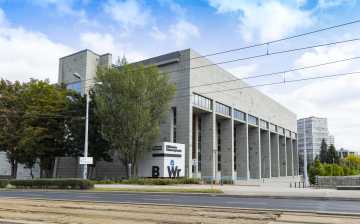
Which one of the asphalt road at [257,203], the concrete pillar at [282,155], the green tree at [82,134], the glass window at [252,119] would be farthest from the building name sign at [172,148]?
the concrete pillar at [282,155]

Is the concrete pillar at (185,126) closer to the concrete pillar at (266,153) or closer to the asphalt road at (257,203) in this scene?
the asphalt road at (257,203)

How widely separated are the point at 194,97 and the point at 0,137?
83.5ft

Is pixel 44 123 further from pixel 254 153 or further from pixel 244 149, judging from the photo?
pixel 254 153

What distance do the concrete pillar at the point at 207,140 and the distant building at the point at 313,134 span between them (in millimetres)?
144049

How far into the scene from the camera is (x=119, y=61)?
39.8 metres

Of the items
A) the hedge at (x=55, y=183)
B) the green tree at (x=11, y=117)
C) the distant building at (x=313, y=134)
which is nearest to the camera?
the hedge at (x=55, y=183)

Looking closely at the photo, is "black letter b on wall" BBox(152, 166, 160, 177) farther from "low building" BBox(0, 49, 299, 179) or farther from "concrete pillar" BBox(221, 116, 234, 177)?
"concrete pillar" BBox(221, 116, 234, 177)

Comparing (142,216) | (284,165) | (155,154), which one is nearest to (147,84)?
(155,154)

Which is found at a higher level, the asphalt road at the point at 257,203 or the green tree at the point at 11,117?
the green tree at the point at 11,117

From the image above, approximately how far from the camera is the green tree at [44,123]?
38719 mm

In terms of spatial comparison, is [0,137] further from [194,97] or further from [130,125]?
[194,97]

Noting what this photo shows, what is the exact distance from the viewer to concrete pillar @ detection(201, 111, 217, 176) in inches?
1916

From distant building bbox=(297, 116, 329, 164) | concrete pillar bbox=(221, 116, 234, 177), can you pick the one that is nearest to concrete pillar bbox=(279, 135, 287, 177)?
concrete pillar bbox=(221, 116, 234, 177)

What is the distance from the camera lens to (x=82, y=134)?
3850 cm
